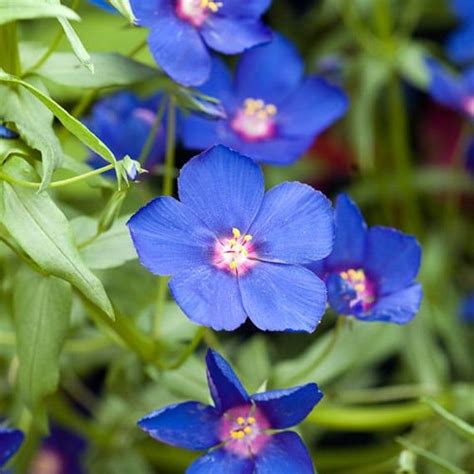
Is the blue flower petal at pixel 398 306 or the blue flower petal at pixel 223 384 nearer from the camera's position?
the blue flower petal at pixel 223 384

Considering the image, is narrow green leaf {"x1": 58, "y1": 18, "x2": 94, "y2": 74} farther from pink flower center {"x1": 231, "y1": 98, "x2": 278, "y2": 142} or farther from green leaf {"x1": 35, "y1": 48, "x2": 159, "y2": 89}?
pink flower center {"x1": 231, "y1": 98, "x2": 278, "y2": 142}

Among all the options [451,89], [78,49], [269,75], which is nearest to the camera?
[78,49]

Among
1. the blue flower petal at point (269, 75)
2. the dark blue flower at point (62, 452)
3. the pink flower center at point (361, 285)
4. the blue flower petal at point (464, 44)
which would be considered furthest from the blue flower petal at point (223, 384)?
the blue flower petal at point (464, 44)

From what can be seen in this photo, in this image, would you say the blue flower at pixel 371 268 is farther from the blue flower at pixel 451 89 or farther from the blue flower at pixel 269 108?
the blue flower at pixel 451 89

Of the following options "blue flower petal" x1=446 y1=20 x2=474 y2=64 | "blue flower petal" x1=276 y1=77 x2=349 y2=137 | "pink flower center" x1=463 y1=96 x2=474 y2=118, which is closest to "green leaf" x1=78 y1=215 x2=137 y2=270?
"blue flower petal" x1=276 y1=77 x2=349 y2=137

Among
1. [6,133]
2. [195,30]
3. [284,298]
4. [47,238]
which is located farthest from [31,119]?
[284,298]

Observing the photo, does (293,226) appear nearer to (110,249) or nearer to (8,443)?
(110,249)
